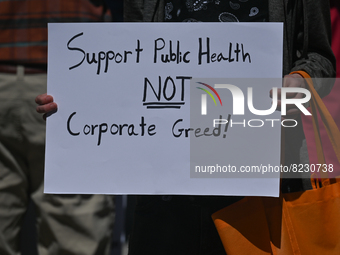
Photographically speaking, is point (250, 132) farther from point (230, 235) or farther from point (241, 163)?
point (230, 235)

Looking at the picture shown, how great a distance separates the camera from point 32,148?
0.93m

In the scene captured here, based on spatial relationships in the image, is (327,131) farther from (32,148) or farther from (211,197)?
(32,148)

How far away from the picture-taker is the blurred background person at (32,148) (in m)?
0.90

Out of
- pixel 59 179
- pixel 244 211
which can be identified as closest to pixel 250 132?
pixel 244 211

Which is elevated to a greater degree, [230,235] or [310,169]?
[310,169]

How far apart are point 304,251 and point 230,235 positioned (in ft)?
0.55

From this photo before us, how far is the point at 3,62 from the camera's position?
0.91 m

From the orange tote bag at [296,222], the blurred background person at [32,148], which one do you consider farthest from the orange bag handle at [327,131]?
the blurred background person at [32,148]

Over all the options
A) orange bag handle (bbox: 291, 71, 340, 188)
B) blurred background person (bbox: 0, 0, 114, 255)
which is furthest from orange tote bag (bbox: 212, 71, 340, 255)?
blurred background person (bbox: 0, 0, 114, 255)

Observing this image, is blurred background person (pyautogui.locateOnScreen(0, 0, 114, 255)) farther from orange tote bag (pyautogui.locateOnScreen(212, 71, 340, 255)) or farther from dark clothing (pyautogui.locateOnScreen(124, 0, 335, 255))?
orange tote bag (pyautogui.locateOnScreen(212, 71, 340, 255))

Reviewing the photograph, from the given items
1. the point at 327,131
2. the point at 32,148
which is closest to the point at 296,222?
the point at 327,131
